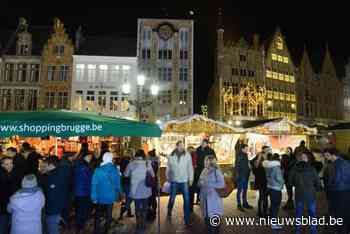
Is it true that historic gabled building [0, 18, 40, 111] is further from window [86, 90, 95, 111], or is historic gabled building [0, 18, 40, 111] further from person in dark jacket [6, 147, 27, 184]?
person in dark jacket [6, 147, 27, 184]

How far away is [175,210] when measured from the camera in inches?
356

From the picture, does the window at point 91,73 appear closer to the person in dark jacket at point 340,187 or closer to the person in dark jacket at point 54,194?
the person in dark jacket at point 54,194

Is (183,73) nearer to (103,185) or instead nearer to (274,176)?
(274,176)

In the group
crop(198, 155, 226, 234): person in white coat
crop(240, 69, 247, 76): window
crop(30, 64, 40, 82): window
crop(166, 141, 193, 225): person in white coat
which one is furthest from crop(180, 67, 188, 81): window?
crop(198, 155, 226, 234): person in white coat

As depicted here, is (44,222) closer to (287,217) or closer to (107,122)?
(107,122)

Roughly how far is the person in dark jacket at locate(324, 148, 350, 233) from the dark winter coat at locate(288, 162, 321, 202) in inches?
21.9

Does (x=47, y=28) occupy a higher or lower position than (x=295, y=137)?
higher

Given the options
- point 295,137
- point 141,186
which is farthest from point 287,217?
point 295,137

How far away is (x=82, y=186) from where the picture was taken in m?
6.67

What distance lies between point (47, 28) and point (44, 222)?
29019mm

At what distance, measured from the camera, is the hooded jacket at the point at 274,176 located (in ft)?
22.4

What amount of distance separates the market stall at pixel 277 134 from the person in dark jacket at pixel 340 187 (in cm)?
1087

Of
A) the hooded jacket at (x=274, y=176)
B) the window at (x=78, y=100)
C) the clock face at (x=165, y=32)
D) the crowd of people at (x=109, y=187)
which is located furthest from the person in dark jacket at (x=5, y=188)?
the clock face at (x=165, y=32)

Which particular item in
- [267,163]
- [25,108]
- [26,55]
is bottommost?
[267,163]
